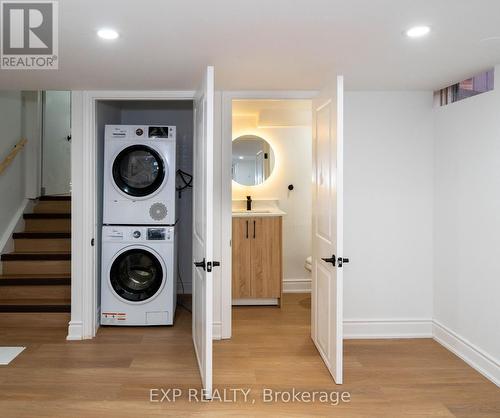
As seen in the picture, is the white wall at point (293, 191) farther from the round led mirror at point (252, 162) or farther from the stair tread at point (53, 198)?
the stair tread at point (53, 198)

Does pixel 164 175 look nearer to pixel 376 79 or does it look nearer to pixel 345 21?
pixel 376 79

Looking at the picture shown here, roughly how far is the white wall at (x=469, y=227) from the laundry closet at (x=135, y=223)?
2.38 m

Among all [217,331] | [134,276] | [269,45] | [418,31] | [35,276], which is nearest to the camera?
[418,31]

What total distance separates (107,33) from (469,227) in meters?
2.79

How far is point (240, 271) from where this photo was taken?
4.89 meters

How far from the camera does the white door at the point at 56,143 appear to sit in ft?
19.3

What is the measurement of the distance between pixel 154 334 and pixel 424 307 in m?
2.38

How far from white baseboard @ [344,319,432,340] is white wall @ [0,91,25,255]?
374 cm

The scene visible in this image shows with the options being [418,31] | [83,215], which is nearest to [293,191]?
[83,215]

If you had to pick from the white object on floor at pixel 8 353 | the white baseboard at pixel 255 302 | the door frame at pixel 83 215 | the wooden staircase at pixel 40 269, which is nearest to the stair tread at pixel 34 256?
the wooden staircase at pixel 40 269

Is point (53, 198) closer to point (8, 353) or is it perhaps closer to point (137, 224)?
point (137, 224)

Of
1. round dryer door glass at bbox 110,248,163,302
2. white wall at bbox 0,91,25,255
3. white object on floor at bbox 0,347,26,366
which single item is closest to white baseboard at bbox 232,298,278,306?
round dryer door glass at bbox 110,248,163,302

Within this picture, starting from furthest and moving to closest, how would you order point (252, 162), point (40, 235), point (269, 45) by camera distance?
1. point (252, 162)
2. point (40, 235)
3. point (269, 45)

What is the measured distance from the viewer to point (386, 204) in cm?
394
